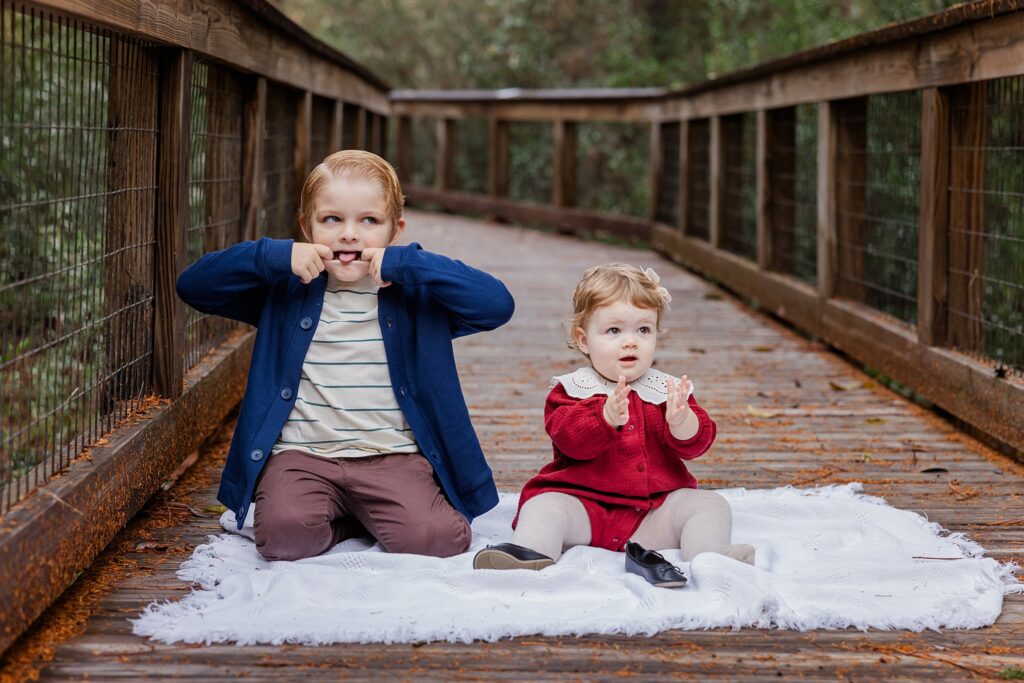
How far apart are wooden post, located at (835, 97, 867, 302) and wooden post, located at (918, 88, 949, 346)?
116 cm

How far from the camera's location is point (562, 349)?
277 inches

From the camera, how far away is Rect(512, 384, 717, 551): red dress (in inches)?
136

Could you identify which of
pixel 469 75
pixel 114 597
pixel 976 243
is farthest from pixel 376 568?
pixel 469 75

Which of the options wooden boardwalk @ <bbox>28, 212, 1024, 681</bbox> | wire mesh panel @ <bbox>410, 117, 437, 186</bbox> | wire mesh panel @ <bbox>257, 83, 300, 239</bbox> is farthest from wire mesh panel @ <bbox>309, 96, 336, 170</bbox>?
wire mesh panel @ <bbox>410, 117, 437, 186</bbox>

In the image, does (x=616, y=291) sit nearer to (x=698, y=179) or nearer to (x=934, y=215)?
(x=934, y=215)

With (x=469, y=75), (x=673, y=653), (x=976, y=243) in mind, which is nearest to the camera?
(x=673, y=653)

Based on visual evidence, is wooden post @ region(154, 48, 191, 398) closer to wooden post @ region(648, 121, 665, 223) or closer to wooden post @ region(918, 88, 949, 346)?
wooden post @ region(918, 88, 949, 346)

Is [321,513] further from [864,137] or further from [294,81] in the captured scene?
[864,137]

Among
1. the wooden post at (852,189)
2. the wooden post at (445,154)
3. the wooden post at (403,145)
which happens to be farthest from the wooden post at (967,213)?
A: the wooden post at (403,145)

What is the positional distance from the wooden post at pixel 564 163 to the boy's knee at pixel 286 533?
35.1 ft

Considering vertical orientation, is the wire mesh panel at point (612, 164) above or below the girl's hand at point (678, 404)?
above

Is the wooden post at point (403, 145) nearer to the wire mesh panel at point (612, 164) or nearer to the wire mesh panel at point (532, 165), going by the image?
the wire mesh panel at point (532, 165)

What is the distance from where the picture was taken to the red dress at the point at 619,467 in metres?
3.46

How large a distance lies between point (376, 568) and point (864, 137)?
14.0 feet
